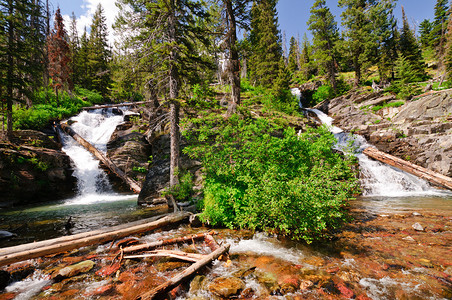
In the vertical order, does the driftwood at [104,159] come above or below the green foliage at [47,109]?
below

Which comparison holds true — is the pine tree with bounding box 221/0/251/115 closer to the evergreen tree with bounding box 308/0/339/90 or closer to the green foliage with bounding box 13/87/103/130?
the green foliage with bounding box 13/87/103/130

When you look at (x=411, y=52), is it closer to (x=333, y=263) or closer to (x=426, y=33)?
(x=426, y=33)

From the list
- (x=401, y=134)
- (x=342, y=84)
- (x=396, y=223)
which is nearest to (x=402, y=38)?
(x=342, y=84)

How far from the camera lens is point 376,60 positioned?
30.4 metres

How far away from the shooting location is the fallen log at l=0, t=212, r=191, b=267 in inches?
153

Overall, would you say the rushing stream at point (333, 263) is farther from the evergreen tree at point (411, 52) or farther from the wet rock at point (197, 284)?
the evergreen tree at point (411, 52)

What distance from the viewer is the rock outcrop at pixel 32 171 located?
40.3 feet

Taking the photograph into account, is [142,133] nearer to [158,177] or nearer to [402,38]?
[158,177]

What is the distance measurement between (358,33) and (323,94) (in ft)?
35.3

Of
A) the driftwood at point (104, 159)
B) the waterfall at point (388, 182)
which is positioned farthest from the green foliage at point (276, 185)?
the driftwood at point (104, 159)

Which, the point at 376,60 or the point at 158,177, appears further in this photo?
the point at 376,60

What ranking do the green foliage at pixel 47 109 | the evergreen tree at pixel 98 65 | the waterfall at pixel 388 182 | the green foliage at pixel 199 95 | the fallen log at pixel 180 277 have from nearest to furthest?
the fallen log at pixel 180 277, the green foliage at pixel 199 95, the waterfall at pixel 388 182, the green foliage at pixel 47 109, the evergreen tree at pixel 98 65

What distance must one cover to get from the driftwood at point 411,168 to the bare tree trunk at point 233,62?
1163 centimetres

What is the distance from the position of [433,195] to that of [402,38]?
39483 millimetres
